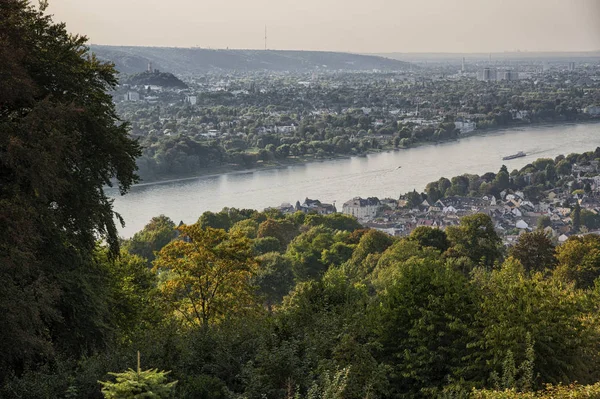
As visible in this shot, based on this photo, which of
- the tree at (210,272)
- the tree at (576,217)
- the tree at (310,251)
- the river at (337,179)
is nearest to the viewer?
the tree at (210,272)

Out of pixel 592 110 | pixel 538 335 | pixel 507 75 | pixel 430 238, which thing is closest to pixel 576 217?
pixel 430 238

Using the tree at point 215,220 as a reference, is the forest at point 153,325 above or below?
above

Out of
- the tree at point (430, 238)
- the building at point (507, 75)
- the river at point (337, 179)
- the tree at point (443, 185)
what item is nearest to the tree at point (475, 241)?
the tree at point (430, 238)

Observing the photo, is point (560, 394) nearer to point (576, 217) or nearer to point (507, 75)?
point (576, 217)

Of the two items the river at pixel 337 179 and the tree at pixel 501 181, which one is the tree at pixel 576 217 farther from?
the river at pixel 337 179

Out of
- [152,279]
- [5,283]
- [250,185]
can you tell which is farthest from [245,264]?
[250,185]

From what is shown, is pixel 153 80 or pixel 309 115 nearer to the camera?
pixel 309 115

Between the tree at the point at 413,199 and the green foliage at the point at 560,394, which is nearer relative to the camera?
the green foliage at the point at 560,394
